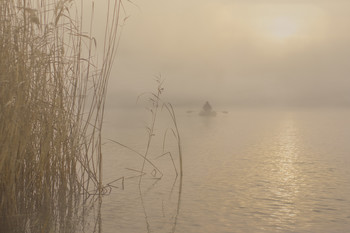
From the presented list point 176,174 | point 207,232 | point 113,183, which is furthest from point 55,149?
point 176,174

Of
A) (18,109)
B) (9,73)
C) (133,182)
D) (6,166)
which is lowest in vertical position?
(133,182)

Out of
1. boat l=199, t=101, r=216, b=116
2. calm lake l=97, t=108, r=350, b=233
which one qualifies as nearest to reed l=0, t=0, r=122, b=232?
calm lake l=97, t=108, r=350, b=233

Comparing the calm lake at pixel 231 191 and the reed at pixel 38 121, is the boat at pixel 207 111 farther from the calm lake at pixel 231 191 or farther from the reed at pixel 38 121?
the reed at pixel 38 121

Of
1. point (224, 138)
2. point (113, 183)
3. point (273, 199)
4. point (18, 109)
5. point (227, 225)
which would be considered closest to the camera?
point (18, 109)

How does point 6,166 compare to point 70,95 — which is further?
point 70,95

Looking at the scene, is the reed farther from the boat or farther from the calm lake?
the boat

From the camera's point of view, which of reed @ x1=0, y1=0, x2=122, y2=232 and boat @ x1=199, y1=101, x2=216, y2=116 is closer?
reed @ x1=0, y1=0, x2=122, y2=232

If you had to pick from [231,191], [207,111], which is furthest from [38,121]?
[207,111]

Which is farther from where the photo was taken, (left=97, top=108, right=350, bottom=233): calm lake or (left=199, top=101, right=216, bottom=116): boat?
(left=199, top=101, right=216, bottom=116): boat

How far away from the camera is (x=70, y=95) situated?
256 centimetres

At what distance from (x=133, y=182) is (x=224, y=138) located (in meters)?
2.96

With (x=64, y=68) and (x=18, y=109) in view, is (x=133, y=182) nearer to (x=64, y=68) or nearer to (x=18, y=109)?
(x=64, y=68)

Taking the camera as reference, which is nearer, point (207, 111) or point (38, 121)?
point (38, 121)

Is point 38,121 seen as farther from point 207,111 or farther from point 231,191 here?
point 207,111
